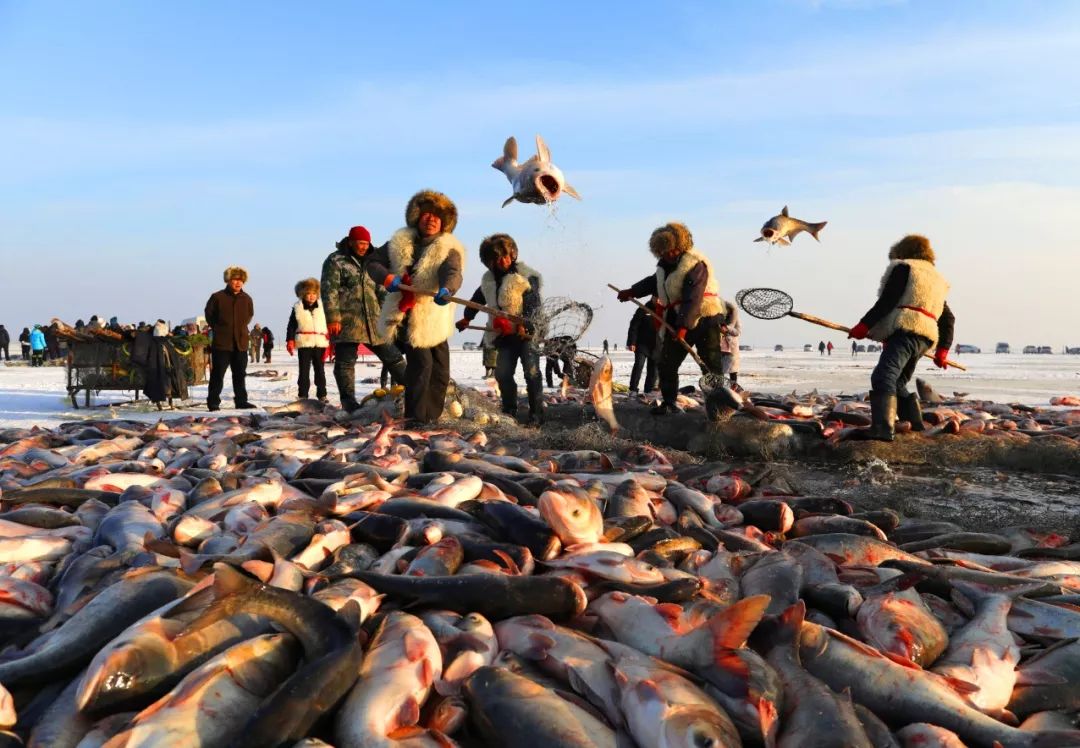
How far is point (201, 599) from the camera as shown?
8.82 ft

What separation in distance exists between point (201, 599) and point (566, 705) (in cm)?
128

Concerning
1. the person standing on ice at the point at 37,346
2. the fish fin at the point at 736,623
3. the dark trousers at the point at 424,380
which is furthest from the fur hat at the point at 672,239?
the person standing on ice at the point at 37,346

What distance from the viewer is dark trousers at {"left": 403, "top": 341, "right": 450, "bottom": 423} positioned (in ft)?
27.7

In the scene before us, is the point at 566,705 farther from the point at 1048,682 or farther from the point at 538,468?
the point at 538,468

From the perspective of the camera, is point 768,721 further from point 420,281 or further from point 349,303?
point 349,303

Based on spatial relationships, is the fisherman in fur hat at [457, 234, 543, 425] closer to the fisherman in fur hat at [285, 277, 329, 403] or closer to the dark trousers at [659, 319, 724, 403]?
the dark trousers at [659, 319, 724, 403]

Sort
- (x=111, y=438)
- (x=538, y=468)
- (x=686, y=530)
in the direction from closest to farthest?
(x=686, y=530) < (x=538, y=468) < (x=111, y=438)

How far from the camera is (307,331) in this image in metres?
12.0

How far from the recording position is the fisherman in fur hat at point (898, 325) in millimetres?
7727

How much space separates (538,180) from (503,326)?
1609 mm

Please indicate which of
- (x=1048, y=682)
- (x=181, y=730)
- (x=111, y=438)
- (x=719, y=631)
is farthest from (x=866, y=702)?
(x=111, y=438)

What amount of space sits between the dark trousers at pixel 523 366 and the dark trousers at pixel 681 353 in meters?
1.44

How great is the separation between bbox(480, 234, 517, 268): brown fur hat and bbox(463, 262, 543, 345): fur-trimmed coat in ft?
0.54

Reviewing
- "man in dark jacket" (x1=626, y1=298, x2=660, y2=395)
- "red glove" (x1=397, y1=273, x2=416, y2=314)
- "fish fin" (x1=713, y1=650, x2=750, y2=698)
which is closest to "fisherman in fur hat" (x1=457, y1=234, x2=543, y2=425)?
"red glove" (x1=397, y1=273, x2=416, y2=314)
